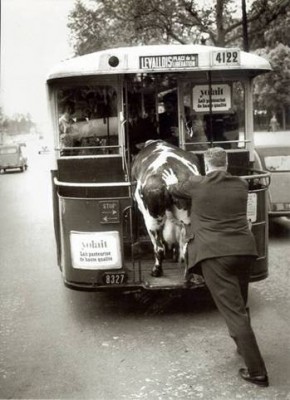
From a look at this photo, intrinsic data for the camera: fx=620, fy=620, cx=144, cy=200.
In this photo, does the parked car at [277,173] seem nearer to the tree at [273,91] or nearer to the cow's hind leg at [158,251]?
the cow's hind leg at [158,251]

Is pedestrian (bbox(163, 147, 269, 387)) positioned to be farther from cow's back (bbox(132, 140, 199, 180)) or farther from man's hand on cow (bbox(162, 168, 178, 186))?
cow's back (bbox(132, 140, 199, 180))

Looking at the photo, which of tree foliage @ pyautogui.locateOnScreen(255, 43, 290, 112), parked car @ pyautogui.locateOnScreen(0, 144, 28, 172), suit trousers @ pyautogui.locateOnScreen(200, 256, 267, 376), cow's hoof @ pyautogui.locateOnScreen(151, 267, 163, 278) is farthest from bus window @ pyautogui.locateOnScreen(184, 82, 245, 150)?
tree foliage @ pyautogui.locateOnScreen(255, 43, 290, 112)

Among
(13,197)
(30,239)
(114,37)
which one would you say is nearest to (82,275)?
(30,239)

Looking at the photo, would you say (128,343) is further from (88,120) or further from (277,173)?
(277,173)

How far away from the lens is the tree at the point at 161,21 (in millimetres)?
23672

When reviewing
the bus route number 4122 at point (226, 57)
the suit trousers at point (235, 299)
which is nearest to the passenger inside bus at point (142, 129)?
the bus route number 4122 at point (226, 57)

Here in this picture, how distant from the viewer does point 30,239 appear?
1265 cm

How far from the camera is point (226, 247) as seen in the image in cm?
492

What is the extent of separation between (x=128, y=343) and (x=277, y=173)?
623cm

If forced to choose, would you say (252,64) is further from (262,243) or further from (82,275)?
(82,275)

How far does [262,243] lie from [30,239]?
6851 millimetres

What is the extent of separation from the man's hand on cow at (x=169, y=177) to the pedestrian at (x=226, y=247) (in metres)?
1.48

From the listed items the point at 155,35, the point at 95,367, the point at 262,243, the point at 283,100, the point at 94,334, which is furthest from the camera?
the point at 283,100

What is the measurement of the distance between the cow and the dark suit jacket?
4.41 ft
